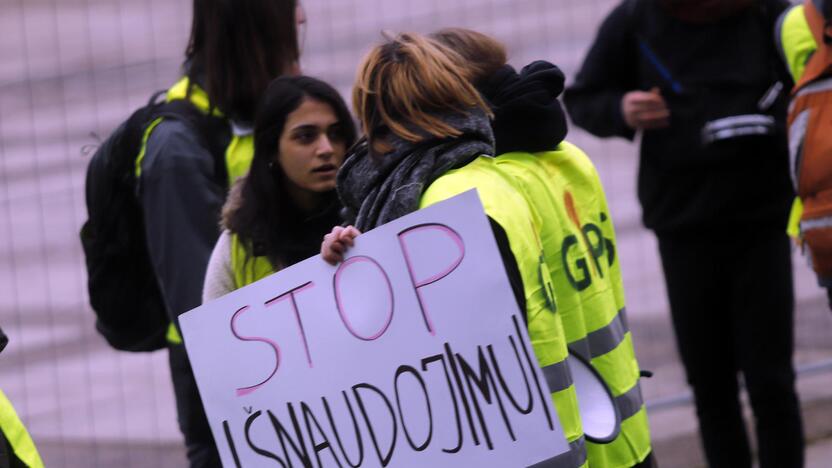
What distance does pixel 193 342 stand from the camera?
3.08 meters

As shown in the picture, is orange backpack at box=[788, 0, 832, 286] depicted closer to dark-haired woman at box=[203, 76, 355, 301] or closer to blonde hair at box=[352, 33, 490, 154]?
dark-haired woman at box=[203, 76, 355, 301]

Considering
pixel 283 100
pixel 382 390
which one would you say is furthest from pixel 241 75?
pixel 382 390

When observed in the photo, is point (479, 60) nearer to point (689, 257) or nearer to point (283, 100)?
point (283, 100)

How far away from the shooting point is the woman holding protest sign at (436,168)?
2809mm

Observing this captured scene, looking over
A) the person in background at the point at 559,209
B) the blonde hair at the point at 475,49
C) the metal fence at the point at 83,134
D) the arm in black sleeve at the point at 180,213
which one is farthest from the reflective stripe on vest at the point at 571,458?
the metal fence at the point at 83,134

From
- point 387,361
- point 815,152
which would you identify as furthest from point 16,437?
point 815,152

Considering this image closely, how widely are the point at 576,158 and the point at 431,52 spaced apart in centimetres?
51

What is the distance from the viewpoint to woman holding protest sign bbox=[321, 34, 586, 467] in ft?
9.21

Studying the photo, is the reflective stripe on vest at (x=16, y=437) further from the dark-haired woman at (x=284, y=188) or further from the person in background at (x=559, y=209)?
the person in background at (x=559, y=209)

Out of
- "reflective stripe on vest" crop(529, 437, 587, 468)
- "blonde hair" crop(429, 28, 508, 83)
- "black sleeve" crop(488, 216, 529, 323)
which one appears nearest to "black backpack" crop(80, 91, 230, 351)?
"blonde hair" crop(429, 28, 508, 83)

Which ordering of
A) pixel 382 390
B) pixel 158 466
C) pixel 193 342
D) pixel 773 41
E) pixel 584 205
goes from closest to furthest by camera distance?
pixel 382 390, pixel 193 342, pixel 584 205, pixel 773 41, pixel 158 466

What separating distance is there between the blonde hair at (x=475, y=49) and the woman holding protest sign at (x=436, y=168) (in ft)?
0.24

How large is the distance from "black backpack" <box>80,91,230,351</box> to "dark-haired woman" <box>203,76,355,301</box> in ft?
0.91

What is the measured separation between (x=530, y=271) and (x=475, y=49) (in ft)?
1.89
